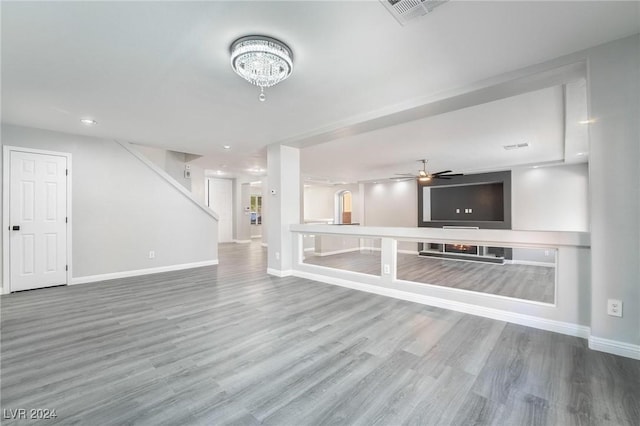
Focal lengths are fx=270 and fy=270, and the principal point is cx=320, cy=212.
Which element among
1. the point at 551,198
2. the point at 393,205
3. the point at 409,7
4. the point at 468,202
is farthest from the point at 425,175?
the point at 409,7

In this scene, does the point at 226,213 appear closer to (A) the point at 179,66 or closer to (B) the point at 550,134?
(A) the point at 179,66

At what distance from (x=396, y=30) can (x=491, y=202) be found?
7.58 metres

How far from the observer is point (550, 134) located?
445 cm

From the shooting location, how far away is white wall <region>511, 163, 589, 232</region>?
21.5 feet

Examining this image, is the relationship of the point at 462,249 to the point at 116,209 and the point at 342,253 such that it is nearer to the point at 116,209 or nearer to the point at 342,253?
the point at 342,253

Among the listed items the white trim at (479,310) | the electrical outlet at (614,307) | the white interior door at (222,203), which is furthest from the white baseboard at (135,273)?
the electrical outlet at (614,307)

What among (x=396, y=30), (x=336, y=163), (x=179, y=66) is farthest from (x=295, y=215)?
(x=396, y=30)

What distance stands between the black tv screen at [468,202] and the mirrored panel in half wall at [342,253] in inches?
99.9

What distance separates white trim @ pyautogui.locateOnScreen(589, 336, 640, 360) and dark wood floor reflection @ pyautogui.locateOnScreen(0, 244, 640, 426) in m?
0.08

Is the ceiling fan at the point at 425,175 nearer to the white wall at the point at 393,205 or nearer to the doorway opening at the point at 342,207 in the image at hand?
the white wall at the point at 393,205

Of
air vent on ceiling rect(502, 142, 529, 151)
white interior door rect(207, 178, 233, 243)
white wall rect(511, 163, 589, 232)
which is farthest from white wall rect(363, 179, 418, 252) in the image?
white interior door rect(207, 178, 233, 243)

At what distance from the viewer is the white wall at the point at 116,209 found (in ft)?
14.9

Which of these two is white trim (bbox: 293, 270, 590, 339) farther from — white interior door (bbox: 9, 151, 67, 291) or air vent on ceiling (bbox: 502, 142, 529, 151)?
white interior door (bbox: 9, 151, 67, 291)

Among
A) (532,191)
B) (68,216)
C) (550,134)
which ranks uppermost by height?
(550,134)
